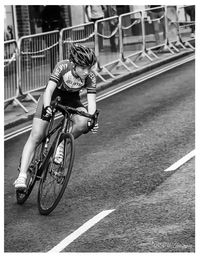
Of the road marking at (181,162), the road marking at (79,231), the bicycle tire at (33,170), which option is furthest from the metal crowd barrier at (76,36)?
the bicycle tire at (33,170)

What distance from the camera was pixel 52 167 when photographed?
6.73 metres

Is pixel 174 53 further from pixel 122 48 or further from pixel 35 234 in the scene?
pixel 35 234

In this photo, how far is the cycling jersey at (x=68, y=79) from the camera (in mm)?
5344

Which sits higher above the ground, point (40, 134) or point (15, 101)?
point (40, 134)

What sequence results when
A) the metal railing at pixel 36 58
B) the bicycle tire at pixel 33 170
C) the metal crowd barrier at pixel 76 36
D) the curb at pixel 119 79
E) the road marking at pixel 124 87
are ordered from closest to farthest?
the bicycle tire at pixel 33 170, the road marking at pixel 124 87, the curb at pixel 119 79, the metal railing at pixel 36 58, the metal crowd barrier at pixel 76 36

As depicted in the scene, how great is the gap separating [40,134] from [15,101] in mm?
9494

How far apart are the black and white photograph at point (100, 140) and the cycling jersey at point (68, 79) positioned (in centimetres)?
1

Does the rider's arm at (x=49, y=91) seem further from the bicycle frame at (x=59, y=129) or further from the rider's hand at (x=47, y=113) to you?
the bicycle frame at (x=59, y=129)

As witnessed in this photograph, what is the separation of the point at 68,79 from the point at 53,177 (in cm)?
130

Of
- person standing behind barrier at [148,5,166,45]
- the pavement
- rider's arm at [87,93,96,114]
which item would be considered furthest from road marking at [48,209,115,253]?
person standing behind barrier at [148,5,166,45]

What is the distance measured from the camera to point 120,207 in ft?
29.7

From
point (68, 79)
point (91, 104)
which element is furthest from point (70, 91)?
point (91, 104)

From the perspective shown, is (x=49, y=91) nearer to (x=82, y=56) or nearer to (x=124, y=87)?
(x=82, y=56)

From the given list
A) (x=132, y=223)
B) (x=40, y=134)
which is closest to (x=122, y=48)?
(x=132, y=223)
